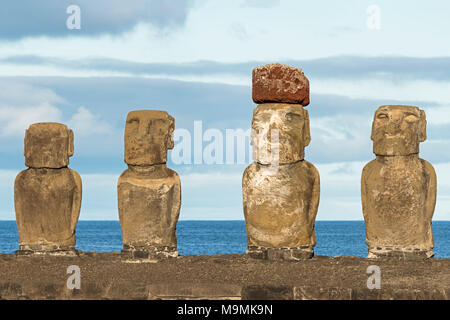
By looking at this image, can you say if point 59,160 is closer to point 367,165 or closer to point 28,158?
point 28,158

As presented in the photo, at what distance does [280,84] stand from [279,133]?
99 cm

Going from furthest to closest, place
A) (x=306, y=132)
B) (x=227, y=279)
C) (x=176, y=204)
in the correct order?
(x=176, y=204)
(x=306, y=132)
(x=227, y=279)

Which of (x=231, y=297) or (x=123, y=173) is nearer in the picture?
(x=231, y=297)

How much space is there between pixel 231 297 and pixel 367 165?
4989 millimetres

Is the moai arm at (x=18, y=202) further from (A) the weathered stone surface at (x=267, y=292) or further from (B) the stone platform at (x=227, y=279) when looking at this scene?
(A) the weathered stone surface at (x=267, y=292)

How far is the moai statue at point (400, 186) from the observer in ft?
57.4

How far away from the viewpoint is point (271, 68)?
17312 millimetres

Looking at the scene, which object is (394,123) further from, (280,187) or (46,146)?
(46,146)

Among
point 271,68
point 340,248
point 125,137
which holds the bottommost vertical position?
point 340,248

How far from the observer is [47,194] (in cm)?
1861

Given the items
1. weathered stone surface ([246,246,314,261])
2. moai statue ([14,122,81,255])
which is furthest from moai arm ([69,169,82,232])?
weathered stone surface ([246,246,314,261])

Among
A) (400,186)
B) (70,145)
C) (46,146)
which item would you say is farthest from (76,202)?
(400,186)

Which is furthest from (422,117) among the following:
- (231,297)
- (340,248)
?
(340,248)

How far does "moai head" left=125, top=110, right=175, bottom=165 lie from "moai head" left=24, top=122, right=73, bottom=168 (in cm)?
161
